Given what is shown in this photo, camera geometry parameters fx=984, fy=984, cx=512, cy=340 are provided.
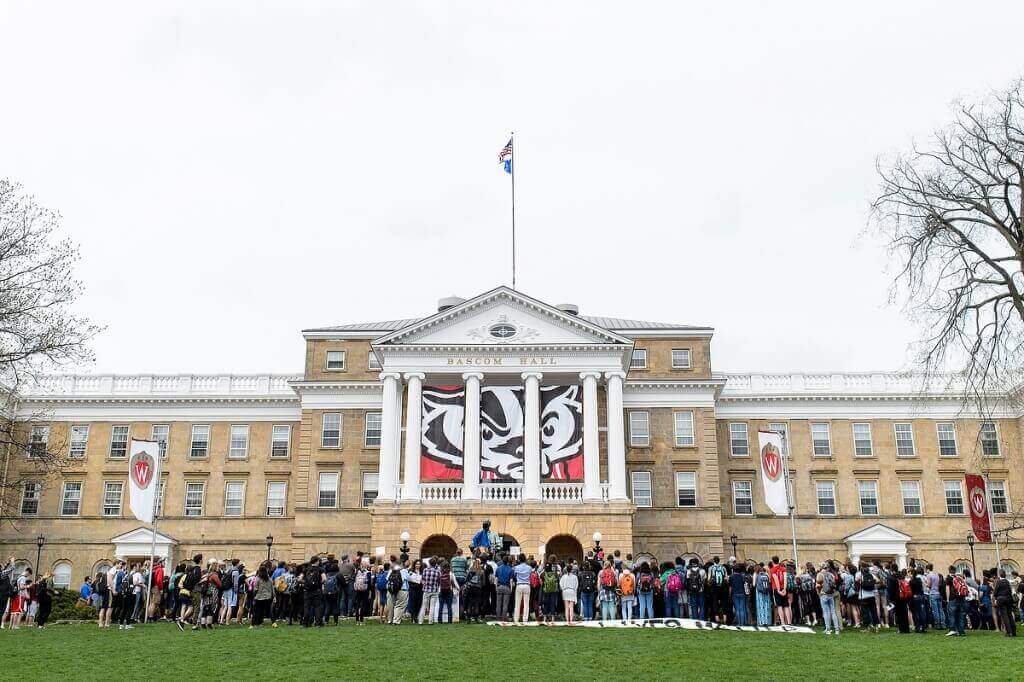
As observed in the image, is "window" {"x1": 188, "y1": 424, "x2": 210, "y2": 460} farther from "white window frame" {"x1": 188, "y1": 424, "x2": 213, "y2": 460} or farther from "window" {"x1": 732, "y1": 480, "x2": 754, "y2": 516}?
"window" {"x1": 732, "y1": 480, "x2": 754, "y2": 516}

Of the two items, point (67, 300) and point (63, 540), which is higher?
point (67, 300)

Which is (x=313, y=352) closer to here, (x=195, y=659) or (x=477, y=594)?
(x=477, y=594)

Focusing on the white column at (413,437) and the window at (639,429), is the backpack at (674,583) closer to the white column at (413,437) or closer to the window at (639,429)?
the white column at (413,437)

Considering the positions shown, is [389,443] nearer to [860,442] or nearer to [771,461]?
[771,461]

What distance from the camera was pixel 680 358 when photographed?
51906mm

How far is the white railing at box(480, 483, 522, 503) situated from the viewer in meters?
41.8

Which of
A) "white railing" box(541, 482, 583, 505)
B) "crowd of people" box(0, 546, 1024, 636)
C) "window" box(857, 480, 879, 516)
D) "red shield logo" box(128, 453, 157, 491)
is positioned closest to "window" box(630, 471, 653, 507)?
"white railing" box(541, 482, 583, 505)

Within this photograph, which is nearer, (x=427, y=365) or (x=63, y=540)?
(x=427, y=365)

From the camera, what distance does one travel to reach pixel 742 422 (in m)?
52.4

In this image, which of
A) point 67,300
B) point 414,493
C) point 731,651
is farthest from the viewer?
point 414,493

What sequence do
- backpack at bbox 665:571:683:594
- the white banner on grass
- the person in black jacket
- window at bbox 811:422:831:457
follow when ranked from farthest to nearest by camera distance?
window at bbox 811:422:831:457
backpack at bbox 665:571:683:594
the white banner on grass
the person in black jacket

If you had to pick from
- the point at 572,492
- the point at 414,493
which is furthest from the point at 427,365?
the point at 572,492

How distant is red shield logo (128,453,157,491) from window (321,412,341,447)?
21801mm

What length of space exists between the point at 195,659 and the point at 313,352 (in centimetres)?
3555
